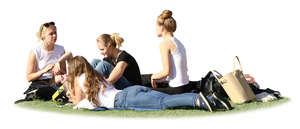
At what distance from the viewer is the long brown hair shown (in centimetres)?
1129

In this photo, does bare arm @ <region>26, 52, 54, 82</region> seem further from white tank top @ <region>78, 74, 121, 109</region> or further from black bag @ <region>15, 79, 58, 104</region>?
white tank top @ <region>78, 74, 121, 109</region>

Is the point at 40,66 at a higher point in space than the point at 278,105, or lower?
higher

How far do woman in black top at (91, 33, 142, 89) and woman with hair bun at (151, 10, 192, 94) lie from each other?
1.75 ft

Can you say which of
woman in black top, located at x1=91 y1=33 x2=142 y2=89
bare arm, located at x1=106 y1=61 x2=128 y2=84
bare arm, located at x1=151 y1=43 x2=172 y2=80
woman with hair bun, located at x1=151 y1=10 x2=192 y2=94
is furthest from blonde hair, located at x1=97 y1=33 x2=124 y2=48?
bare arm, located at x1=151 y1=43 x2=172 y2=80

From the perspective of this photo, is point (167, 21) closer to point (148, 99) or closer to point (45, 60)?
point (148, 99)

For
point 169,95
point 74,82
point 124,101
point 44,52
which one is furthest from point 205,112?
point 44,52

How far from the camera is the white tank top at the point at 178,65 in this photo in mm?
11750

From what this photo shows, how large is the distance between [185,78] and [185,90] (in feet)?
0.76

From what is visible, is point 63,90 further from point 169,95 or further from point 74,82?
point 169,95

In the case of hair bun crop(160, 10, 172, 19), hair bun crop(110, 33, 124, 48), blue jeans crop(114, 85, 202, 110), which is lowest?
blue jeans crop(114, 85, 202, 110)

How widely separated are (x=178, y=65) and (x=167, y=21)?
0.86 metres

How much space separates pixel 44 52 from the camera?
13086 millimetres

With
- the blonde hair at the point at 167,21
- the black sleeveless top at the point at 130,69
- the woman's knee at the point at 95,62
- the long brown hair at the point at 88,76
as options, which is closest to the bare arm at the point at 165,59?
the blonde hair at the point at 167,21

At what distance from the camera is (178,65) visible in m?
11.8
